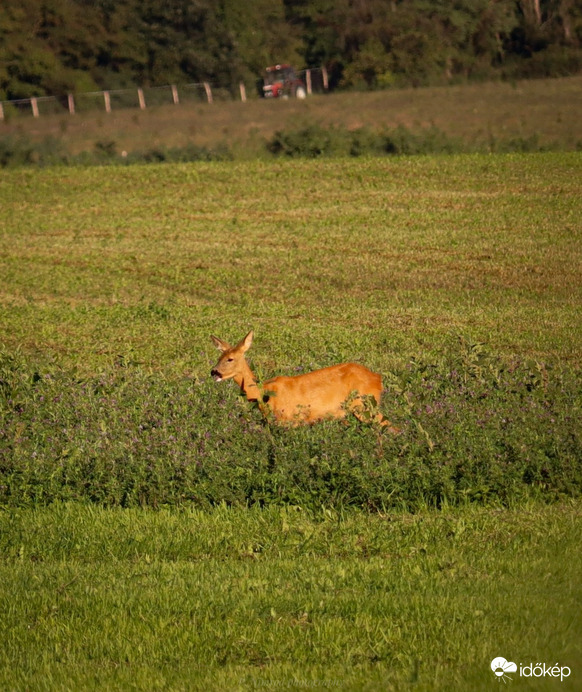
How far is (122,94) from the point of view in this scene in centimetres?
5044

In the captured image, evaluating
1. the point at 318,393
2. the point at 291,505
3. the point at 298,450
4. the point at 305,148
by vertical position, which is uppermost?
the point at 305,148

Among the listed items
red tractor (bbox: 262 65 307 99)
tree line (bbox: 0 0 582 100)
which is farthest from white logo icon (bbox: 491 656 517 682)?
red tractor (bbox: 262 65 307 99)

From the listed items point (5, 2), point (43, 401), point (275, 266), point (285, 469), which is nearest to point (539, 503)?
point (285, 469)

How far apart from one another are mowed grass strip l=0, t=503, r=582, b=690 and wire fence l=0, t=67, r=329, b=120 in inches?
1664

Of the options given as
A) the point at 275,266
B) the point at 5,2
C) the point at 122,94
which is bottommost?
the point at 275,266

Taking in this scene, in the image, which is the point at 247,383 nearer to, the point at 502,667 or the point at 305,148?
the point at 502,667

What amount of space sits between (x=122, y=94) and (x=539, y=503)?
4579 centimetres

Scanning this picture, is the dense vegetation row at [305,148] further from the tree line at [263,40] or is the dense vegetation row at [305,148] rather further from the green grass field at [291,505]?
the tree line at [263,40]

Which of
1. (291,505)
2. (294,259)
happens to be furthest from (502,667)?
(294,259)

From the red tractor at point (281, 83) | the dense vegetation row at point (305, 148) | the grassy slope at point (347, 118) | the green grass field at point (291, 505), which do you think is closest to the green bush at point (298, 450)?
the green grass field at point (291, 505)

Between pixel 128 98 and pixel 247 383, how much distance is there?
1690 inches

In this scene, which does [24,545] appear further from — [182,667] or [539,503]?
[539,503]

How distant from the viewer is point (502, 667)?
4797mm

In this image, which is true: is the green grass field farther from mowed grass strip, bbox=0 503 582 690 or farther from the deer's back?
the deer's back
